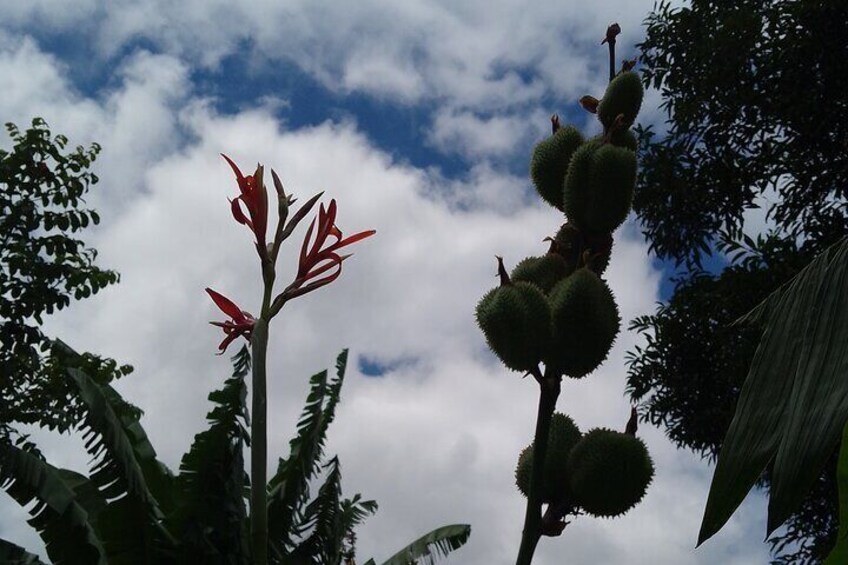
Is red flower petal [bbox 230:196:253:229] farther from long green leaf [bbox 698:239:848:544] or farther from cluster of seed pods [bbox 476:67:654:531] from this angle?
long green leaf [bbox 698:239:848:544]

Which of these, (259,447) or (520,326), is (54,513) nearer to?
(259,447)

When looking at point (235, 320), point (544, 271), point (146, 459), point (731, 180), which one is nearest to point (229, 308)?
point (235, 320)

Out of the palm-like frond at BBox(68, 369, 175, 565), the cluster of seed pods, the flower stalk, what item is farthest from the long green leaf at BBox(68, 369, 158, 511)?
the cluster of seed pods

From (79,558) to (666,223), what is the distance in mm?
6633

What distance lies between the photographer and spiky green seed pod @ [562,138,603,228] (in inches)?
93.5

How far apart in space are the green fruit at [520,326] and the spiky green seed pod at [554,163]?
50cm

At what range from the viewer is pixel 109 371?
26.2 feet

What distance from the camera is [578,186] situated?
238 centimetres

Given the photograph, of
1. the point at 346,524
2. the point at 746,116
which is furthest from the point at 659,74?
the point at 346,524

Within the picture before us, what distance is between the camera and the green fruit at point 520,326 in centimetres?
215

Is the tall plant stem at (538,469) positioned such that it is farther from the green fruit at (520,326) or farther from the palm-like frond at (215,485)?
the palm-like frond at (215,485)

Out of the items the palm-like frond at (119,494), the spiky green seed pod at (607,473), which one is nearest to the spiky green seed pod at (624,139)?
the spiky green seed pod at (607,473)

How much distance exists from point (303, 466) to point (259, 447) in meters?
1.58

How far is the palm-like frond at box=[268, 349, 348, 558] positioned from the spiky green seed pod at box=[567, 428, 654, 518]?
2079 mm
